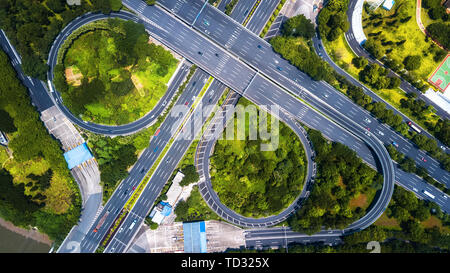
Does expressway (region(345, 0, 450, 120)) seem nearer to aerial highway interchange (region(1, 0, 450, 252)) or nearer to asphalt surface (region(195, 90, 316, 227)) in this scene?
aerial highway interchange (region(1, 0, 450, 252))

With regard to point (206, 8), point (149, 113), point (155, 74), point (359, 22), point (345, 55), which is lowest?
point (149, 113)

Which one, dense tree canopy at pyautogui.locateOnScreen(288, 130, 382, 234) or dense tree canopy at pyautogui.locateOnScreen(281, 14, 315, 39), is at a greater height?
dense tree canopy at pyautogui.locateOnScreen(281, 14, 315, 39)

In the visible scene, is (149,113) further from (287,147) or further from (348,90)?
(348,90)

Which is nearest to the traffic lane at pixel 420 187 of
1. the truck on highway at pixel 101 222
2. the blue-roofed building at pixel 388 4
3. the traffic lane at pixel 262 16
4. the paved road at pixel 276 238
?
the paved road at pixel 276 238

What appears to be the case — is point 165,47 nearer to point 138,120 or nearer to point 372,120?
point 138,120

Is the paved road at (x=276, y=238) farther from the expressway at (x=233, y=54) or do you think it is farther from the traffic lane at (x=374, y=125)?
the traffic lane at (x=374, y=125)

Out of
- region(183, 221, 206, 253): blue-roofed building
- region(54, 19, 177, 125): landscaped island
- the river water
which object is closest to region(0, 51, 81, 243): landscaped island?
the river water

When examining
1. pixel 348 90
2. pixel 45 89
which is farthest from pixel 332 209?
pixel 45 89
